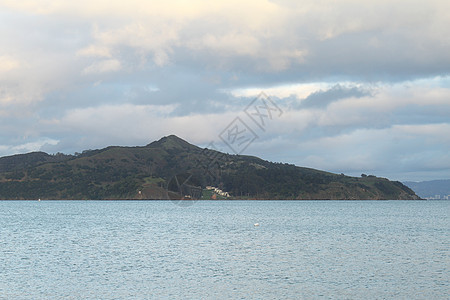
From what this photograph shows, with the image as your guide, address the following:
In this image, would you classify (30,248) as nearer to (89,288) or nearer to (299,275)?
(89,288)

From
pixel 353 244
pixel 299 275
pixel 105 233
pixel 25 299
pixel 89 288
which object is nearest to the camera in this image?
pixel 25 299

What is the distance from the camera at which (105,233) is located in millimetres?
110562

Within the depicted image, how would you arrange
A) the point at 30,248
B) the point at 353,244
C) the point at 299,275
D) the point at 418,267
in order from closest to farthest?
the point at 299,275 < the point at 418,267 < the point at 30,248 < the point at 353,244

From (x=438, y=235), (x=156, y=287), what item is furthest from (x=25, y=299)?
(x=438, y=235)

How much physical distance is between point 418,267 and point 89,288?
127 ft

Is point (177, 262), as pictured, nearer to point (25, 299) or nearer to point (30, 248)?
point (25, 299)

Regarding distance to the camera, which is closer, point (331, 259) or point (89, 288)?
point (89, 288)

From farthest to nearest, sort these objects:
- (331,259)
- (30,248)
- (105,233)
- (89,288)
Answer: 1. (105,233)
2. (30,248)
3. (331,259)
4. (89,288)

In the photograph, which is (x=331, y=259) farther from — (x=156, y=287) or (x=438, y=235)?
(x=438, y=235)

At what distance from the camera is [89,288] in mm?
50125

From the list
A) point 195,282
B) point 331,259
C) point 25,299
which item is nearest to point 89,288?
point 25,299

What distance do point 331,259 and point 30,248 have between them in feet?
155

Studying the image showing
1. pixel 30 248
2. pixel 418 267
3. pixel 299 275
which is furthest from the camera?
pixel 30 248

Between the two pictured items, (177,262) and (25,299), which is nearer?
(25,299)
